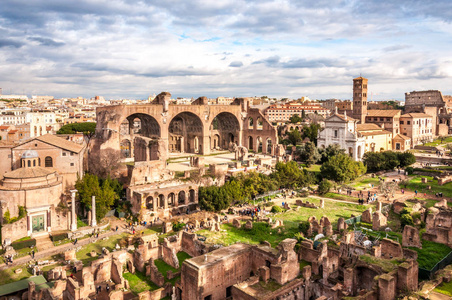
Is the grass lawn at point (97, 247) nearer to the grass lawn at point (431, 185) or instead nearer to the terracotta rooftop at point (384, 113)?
the grass lawn at point (431, 185)

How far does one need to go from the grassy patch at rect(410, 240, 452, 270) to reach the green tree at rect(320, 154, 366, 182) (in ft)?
57.8

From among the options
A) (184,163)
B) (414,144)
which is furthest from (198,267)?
(414,144)

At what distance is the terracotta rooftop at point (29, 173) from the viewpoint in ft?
85.1

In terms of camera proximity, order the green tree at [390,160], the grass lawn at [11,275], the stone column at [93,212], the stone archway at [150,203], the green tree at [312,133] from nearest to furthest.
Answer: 1. the grass lawn at [11,275]
2. the stone column at [93,212]
3. the stone archway at [150,203]
4. the green tree at [390,160]
5. the green tree at [312,133]

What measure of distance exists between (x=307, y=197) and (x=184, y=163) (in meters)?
15.7

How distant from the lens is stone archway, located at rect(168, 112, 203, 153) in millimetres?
53844

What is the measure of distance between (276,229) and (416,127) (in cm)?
5098

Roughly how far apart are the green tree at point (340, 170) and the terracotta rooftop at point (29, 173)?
28175 mm

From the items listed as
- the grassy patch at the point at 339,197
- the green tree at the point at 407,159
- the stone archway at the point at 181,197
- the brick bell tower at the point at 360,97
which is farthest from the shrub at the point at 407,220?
the brick bell tower at the point at 360,97

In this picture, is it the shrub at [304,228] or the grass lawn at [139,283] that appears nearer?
the grass lawn at [139,283]

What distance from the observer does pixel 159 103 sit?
5075 centimetres

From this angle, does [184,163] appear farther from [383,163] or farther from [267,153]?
[383,163]

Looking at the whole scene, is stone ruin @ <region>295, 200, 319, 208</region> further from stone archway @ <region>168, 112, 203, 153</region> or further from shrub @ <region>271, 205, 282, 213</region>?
stone archway @ <region>168, 112, 203, 153</region>

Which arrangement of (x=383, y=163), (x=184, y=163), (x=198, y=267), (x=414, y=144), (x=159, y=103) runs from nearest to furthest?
(x=198, y=267) → (x=184, y=163) → (x=383, y=163) → (x=159, y=103) → (x=414, y=144)
